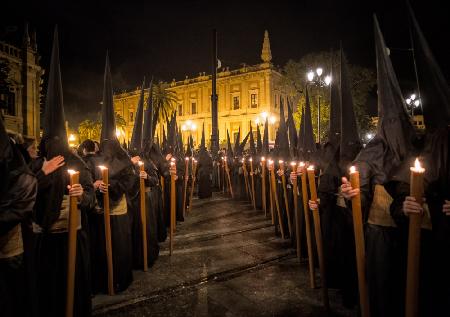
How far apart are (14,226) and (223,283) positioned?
10.1ft

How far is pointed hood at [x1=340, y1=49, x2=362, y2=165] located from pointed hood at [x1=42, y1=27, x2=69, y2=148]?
3.09 meters

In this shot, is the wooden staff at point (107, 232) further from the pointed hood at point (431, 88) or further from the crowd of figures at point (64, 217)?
the pointed hood at point (431, 88)

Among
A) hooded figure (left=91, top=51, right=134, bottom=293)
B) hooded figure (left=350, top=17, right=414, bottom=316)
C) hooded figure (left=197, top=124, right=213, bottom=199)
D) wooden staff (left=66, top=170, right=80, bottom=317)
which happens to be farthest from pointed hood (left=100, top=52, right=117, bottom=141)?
hooded figure (left=197, top=124, right=213, bottom=199)

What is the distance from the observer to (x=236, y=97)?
61031mm

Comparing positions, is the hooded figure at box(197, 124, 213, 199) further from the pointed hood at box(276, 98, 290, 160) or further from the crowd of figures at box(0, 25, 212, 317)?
the crowd of figures at box(0, 25, 212, 317)

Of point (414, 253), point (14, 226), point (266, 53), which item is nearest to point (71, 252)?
point (14, 226)

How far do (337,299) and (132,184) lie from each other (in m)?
3.28

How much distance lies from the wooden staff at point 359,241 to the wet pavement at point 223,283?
41.6 inches

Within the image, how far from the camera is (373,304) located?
321 centimetres

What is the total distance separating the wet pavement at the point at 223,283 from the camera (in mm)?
4062

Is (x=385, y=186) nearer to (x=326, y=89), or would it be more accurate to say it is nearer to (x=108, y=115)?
(x=108, y=115)

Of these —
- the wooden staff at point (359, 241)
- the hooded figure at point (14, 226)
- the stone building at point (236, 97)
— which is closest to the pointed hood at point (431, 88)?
the wooden staff at point (359, 241)

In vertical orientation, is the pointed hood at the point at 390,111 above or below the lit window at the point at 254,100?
below

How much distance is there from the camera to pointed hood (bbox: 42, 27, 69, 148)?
3.48 m
